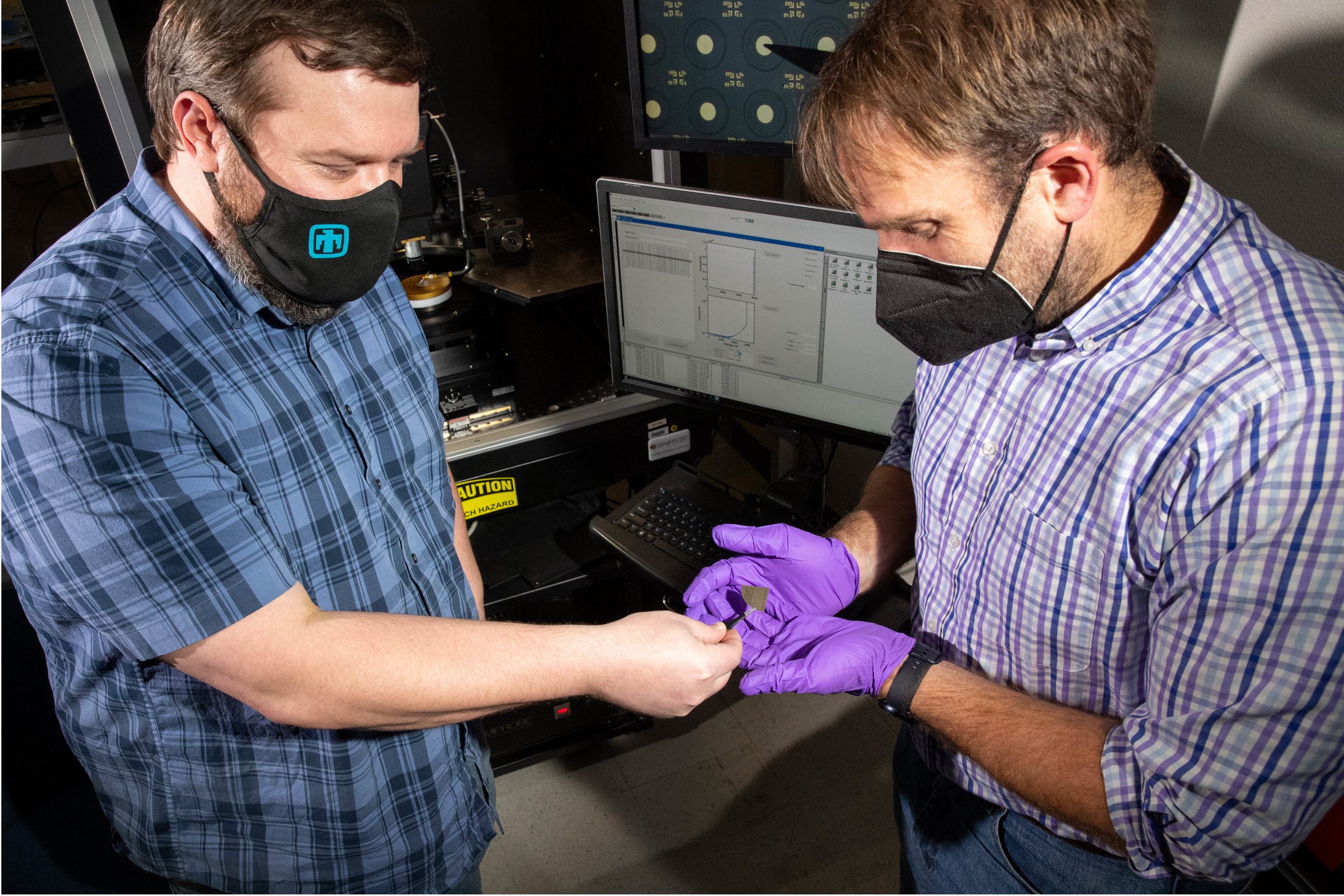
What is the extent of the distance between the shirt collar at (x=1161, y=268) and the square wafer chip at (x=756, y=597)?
22.8 inches

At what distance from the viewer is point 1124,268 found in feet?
2.74

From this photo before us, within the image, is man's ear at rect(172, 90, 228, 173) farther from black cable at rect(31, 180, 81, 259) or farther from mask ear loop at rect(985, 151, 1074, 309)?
black cable at rect(31, 180, 81, 259)

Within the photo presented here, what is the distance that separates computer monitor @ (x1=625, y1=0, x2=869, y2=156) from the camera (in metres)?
1.37

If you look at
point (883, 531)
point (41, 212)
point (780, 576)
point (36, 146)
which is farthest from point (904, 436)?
point (41, 212)

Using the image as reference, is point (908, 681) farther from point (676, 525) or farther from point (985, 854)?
point (676, 525)

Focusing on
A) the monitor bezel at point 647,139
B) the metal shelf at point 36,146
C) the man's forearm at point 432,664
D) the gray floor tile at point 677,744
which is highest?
the monitor bezel at point 647,139

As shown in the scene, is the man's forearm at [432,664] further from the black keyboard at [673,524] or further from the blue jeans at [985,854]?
the black keyboard at [673,524]

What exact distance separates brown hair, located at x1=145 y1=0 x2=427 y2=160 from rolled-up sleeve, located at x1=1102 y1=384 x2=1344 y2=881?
0.92m

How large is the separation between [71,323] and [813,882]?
1.70 m

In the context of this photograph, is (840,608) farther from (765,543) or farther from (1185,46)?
(1185,46)

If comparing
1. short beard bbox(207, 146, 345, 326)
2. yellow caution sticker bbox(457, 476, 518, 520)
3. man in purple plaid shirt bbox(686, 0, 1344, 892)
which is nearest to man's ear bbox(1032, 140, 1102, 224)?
man in purple plaid shirt bbox(686, 0, 1344, 892)

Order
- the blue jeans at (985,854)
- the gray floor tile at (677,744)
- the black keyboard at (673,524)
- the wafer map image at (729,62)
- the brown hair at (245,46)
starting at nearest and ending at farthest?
the brown hair at (245,46) < the blue jeans at (985,854) < the wafer map image at (729,62) < the black keyboard at (673,524) < the gray floor tile at (677,744)

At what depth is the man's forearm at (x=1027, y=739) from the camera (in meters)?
0.83

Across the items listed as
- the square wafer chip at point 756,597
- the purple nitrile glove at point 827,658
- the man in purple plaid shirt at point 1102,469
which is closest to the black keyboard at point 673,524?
the square wafer chip at point 756,597
